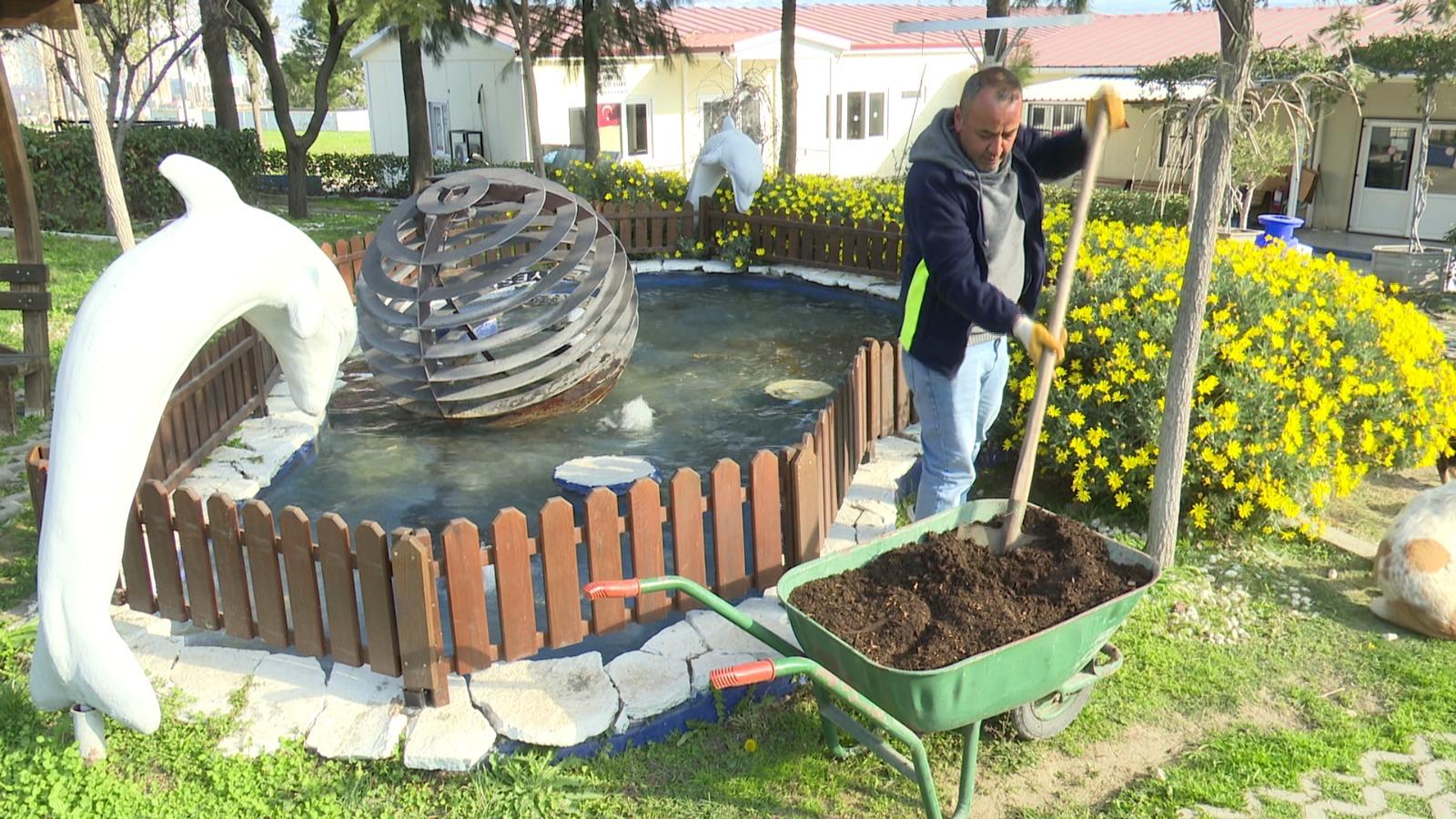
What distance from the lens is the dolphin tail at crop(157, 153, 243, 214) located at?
3.26 m

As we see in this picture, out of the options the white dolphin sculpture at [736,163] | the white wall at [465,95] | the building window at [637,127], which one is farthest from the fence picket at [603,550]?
the building window at [637,127]

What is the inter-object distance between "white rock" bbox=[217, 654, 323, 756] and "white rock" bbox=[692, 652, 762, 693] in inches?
52.1

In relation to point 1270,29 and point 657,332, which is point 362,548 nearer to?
point 657,332

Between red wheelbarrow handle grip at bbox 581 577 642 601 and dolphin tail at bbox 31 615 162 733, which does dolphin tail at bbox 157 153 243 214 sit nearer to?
dolphin tail at bbox 31 615 162 733

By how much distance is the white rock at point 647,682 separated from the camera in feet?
11.8

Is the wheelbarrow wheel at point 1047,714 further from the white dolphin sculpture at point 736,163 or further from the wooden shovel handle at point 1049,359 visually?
the white dolphin sculpture at point 736,163

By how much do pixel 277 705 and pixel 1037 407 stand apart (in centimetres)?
280

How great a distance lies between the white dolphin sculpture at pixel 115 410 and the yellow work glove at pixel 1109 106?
113 inches

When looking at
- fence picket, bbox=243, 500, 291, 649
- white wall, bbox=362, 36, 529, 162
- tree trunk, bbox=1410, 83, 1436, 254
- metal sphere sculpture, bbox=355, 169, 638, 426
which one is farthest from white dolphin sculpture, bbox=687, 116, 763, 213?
white wall, bbox=362, 36, 529, 162

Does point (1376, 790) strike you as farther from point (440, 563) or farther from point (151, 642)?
point (151, 642)

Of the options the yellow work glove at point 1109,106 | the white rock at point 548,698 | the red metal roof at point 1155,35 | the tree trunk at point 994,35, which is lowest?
the white rock at point 548,698

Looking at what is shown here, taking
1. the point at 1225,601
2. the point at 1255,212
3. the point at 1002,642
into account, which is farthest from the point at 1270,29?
the point at 1002,642

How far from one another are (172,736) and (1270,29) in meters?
22.9

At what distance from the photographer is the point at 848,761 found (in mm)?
3479
